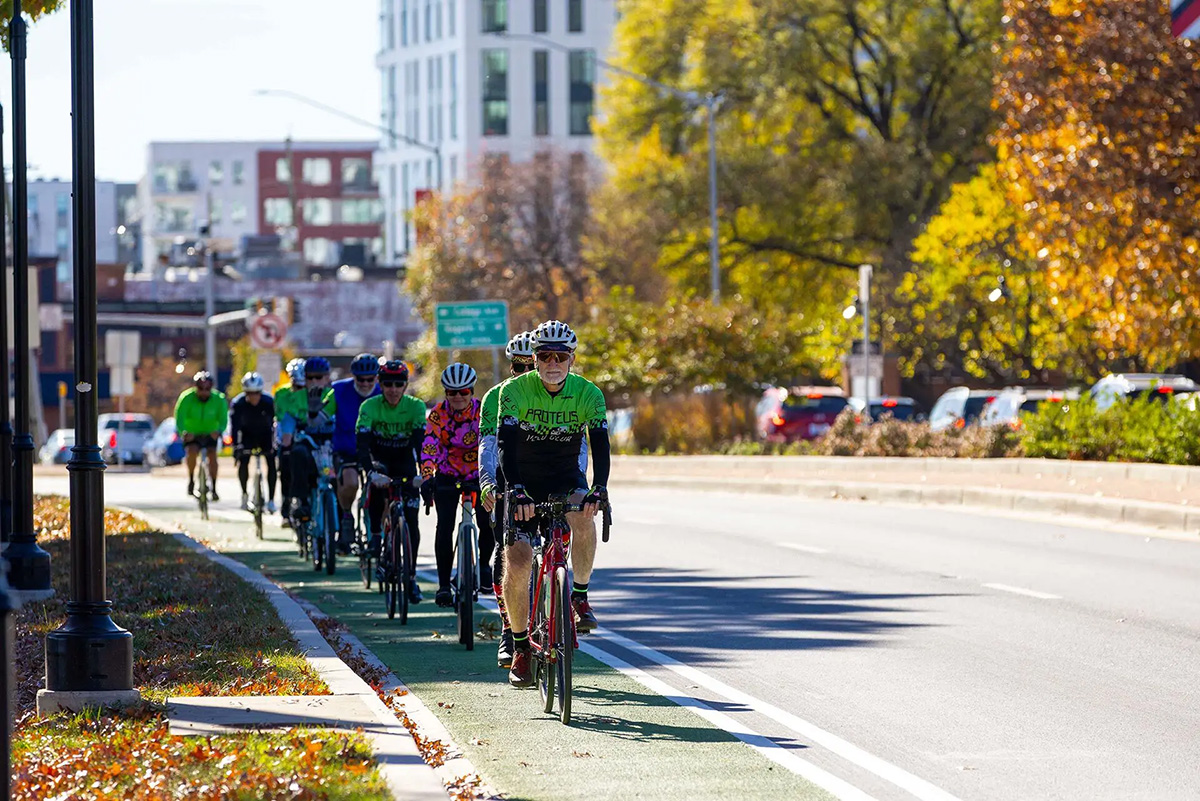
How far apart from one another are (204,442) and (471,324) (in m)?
21.9

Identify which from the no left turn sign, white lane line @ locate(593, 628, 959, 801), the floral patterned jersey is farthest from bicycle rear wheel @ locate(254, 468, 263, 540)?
the no left turn sign

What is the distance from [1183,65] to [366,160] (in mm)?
110328

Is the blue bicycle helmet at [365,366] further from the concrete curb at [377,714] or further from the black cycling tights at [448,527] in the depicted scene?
the black cycling tights at [448,527]

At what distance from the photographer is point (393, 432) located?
14445mm

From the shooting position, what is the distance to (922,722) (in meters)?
9.34

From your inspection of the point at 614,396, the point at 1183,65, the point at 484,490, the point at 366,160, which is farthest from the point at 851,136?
the point at 366,160

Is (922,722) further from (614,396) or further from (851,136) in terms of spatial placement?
(851,136)

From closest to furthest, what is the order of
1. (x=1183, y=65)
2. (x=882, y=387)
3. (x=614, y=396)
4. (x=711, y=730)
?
1. (x=711, y=730)
2. (x=1183, y=65)
3. (x=614, y=396)
4. (x=882, y=387)

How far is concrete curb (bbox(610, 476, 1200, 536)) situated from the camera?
21531mm

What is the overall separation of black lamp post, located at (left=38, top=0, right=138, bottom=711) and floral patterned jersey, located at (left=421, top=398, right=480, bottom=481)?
383 cm

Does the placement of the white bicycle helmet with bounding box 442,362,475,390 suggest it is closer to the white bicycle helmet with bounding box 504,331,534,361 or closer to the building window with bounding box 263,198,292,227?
the white bicycle helmet with bounding box 504,331,534,361

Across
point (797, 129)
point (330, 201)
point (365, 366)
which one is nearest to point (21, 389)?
point (365, 366)

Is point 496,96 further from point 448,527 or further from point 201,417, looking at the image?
point 448,527

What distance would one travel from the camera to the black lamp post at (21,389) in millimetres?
9344
